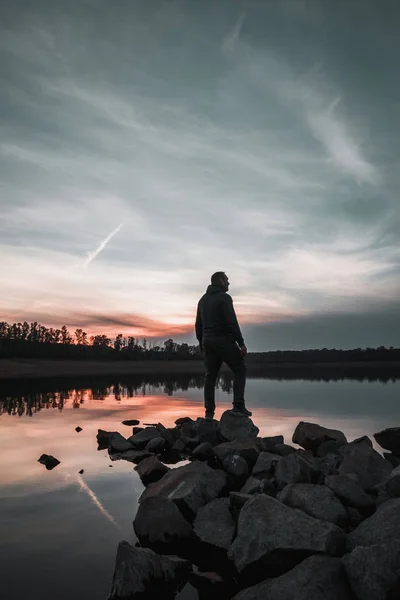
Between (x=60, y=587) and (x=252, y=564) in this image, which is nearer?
(x=60, y=587)

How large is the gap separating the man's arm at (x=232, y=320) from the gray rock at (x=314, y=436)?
2.13 metres

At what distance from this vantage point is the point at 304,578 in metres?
3.10

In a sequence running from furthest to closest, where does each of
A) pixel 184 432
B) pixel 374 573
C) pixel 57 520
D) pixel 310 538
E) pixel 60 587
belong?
1. pixel 184 432
2. pixel 57 520
3. pixel 310 538
4. pixel 60 587
5. pixel 374 573

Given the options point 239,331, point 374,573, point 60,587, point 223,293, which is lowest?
point 60,587

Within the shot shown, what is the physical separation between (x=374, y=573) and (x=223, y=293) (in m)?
6.65

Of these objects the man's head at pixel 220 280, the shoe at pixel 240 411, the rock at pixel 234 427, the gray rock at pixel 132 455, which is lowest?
the gray rock at pixel 132 455

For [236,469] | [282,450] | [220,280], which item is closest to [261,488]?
[236,469]

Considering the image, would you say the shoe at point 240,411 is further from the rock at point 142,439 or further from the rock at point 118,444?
the rock at point 118,444

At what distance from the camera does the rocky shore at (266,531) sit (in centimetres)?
309

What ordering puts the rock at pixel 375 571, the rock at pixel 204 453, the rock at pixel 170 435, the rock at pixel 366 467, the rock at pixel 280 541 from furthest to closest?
the rock at pixel 170 435
the rock at pixel 204 453
the rock at pixel 366 467
the rock at pixel 280 541
the rock at pixel 375 571

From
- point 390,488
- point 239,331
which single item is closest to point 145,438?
point 239,331

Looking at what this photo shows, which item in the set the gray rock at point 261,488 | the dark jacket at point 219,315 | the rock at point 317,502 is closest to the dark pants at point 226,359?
the dark jacket at point 219,315

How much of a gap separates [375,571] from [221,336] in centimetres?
634

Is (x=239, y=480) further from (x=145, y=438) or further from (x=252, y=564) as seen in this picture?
(x=145, y=438)
